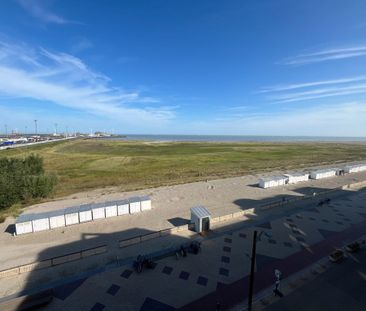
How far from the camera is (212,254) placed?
18938mm

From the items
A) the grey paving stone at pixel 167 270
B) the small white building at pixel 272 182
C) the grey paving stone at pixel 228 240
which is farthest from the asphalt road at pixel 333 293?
the small white building at pixel 272 182

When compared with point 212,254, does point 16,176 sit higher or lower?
higher

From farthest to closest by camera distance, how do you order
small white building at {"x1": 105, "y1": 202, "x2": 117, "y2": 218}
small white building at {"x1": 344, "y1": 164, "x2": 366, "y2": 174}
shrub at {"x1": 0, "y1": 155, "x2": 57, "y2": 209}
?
small white building at {"x1": 344, "y1": 164, "x2": 366, "y2": 174}
shrub at {"x1": 0, "y1": 155, "x2": 57, "y2": 209}
small white building at {"x1": 105, "y1": 202, "x2": 117, "y2": 218}

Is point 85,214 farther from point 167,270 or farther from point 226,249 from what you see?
point 226,249

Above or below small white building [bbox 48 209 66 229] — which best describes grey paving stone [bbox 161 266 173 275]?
below

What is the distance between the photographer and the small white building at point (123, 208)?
27.9m

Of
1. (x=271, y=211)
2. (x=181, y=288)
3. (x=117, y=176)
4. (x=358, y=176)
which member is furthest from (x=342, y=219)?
(x=117, y=176)

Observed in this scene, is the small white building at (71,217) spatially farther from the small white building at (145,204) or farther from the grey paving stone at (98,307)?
the grey paving stone at (98,307)

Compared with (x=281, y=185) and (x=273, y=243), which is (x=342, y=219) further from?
(x=281, y=185)

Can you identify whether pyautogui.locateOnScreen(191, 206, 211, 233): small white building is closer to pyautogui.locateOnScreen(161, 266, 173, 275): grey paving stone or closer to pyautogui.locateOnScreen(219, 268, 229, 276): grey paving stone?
pyautogui.locateOnScreen(219, 268, 229, 276): grey paving stone

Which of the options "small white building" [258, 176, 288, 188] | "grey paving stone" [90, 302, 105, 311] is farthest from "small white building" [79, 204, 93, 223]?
"small white building" [258, 176, 288, 188]

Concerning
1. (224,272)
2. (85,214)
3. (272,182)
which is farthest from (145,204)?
(272,182)

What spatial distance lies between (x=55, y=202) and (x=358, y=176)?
6345 cm

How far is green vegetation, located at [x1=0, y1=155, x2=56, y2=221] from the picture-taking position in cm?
3016
